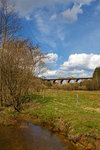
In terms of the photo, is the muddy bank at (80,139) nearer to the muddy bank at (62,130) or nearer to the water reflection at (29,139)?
the muddy bank at (62,130)

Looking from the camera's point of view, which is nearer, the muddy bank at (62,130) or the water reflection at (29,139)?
the water reflection at (29,139)

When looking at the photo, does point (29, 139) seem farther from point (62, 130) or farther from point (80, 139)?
point (80, 139)

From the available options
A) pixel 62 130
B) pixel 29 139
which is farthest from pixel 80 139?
pixel 29 139

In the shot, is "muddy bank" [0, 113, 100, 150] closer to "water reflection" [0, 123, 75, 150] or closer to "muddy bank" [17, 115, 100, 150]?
"muddy bank" [17, 115, 100, 150]

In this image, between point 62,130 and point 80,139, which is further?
point 62,130

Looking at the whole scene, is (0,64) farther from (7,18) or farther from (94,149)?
(94,149)

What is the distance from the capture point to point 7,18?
46.1ft

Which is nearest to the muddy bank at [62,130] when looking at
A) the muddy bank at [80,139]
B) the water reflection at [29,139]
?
the muddy bank at [80,139]

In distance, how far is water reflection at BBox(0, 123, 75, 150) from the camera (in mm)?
5832

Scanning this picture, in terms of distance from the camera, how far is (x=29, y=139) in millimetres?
6613

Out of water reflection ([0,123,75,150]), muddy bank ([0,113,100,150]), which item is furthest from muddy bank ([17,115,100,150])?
water reflection ([0,123,75,150])

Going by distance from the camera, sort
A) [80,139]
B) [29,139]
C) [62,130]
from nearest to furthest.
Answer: [80,139] < [29,139] < [62,130]

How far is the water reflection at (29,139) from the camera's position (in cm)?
583

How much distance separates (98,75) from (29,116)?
4212 cm
